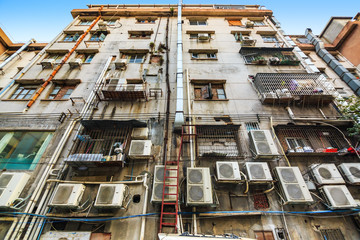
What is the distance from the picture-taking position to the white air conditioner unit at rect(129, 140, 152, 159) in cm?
698

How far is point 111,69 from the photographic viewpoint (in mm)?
11945

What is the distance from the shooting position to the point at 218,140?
8281 millimetres

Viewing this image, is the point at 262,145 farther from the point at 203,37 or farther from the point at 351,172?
the point at 203,37

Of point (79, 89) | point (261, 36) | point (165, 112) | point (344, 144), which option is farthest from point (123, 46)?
point (344, 144)

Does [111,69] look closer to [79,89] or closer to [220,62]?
[79,89]

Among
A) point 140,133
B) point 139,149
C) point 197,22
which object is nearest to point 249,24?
point 197,22

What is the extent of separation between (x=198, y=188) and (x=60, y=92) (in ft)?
39.5

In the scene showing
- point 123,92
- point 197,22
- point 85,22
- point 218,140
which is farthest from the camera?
point 85,22

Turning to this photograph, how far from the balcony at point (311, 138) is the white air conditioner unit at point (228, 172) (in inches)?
127

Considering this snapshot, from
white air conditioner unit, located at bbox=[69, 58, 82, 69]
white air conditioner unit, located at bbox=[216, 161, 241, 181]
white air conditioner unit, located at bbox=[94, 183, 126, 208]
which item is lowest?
white air conditioner unit, located at bbox=[94, 183, 126, 208]

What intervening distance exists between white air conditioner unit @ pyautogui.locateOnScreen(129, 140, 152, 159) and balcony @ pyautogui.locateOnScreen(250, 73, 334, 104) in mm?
7911

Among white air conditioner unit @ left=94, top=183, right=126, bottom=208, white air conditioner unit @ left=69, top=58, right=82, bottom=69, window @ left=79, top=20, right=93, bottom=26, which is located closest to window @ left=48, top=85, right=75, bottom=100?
white air conditioner unit @ left=69, top=58, right=82, bottom=69

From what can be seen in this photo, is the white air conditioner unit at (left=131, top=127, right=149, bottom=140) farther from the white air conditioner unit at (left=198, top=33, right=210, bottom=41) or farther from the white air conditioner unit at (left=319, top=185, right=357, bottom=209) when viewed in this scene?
the white air conditioner unit at (left=198, top=33, right=210, bottom=41)

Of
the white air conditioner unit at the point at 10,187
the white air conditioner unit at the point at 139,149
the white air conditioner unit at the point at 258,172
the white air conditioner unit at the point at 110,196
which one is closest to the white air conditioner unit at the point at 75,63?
Answer: the white air conditioner unit at the point at 10,187
